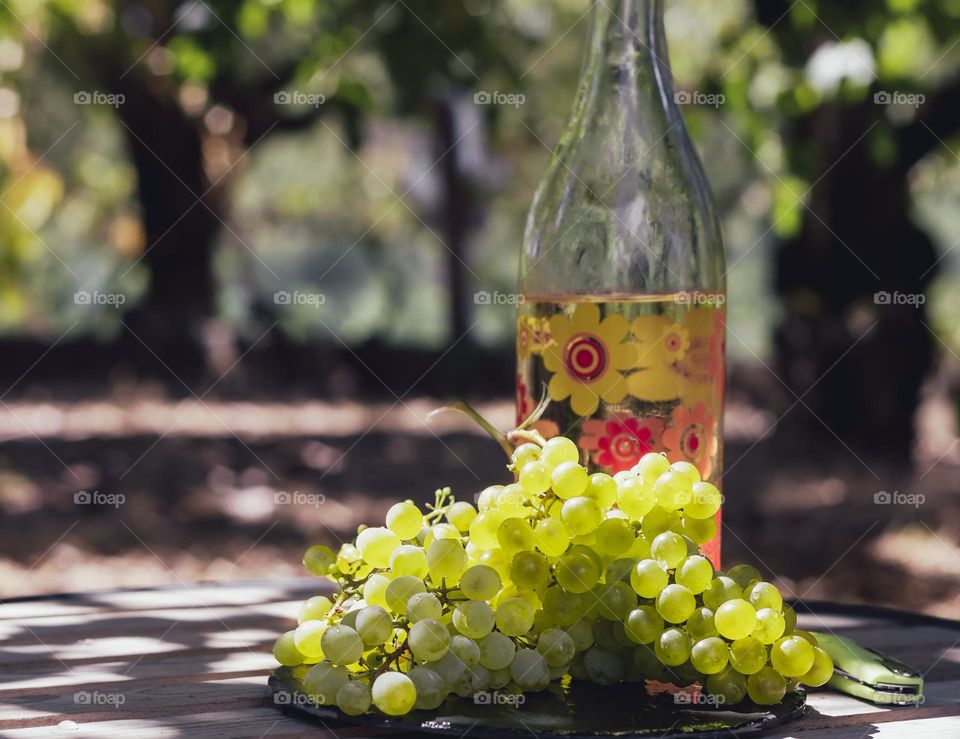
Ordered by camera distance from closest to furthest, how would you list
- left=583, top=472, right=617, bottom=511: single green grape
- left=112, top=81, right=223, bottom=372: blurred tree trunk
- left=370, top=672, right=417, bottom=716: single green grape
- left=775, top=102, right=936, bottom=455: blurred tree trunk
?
1. left=370, top=672, right=417, bottom=716: single green grape
2. left=583, top=472, right=617, bottom=511: single green grape
3. left=775, top=102, right=936, bottom=455: blurred tree trunk
4. left=112, top=81, right=223, bottom=372: blurred tree trunk

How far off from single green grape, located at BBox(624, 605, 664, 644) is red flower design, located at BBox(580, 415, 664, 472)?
208 mm

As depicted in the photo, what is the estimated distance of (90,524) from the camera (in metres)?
3.98

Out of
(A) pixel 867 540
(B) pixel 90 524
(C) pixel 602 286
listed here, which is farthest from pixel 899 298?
(C) pixel 602 286

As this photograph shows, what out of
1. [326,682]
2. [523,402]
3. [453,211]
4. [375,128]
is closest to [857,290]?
[523,402]

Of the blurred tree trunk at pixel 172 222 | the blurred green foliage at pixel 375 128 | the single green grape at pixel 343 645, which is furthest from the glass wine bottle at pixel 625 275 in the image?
the blurred tree trunk at pixel 172 222

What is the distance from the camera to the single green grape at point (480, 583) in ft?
2.61

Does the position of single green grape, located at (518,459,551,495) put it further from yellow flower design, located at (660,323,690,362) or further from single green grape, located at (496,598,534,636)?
yellow flower design, located at (660,323,690,362)

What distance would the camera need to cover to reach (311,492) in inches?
177

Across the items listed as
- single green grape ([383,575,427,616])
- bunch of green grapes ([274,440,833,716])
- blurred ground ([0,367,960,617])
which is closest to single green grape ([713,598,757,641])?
bunch of green grapes ([274,440,833,716])

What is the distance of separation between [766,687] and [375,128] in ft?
38.2

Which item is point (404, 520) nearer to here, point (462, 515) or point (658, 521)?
point (462, 515)

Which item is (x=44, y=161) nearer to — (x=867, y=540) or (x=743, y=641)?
(x=867, y=540)

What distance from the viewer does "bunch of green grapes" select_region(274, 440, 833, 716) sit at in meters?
0.78

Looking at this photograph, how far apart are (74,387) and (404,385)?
2142mm
